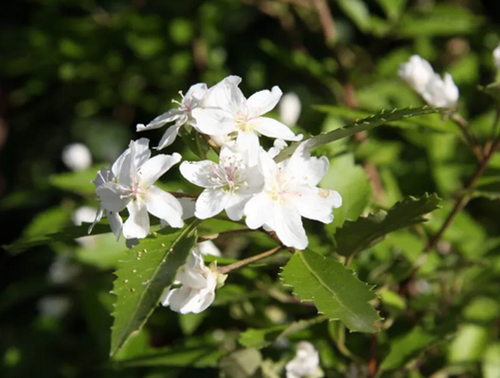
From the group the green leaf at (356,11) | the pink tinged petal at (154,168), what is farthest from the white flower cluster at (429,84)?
the green leaf at (356,11)

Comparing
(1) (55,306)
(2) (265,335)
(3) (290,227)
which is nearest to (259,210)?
(3) (290,227)

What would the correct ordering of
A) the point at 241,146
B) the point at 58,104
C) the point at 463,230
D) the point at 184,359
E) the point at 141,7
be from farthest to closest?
the point at 58,104 → the point at 141,7 → the point at 463,230 → the point at 184,359 → the point at 241,146

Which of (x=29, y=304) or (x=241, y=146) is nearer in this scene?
(x=241, y=146)

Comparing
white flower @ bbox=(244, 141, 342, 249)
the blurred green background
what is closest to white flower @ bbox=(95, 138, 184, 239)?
white flower @ bbox=(244, 141, 342, 249)

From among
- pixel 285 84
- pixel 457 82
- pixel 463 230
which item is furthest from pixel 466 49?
pixel 463 230

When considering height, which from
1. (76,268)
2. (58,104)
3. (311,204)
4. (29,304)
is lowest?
(29,304)

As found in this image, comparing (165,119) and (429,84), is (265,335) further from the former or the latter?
(429,84)

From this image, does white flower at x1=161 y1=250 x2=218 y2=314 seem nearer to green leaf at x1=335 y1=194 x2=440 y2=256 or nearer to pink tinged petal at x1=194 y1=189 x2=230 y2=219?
pink tinged petal at x1=194 y1=189 x2=230 y2=219

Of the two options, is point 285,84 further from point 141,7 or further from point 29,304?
point 29,304
